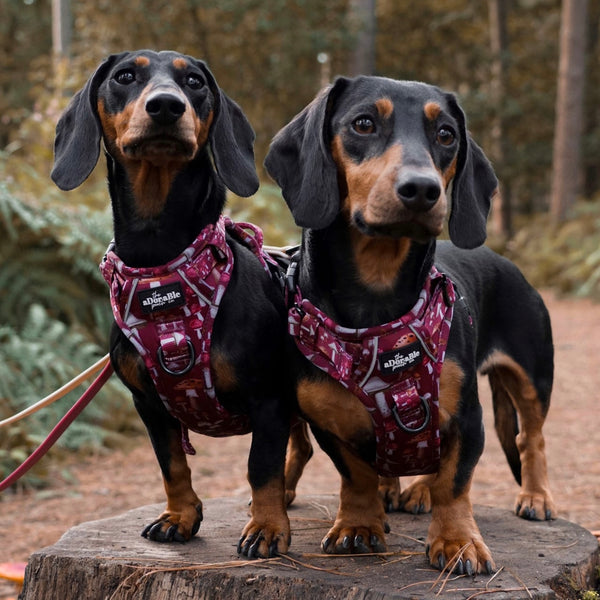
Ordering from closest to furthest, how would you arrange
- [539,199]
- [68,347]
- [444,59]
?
[68,347], [444,59], [539,199]

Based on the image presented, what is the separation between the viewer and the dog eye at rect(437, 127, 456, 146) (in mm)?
2910

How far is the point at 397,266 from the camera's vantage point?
3002 mm

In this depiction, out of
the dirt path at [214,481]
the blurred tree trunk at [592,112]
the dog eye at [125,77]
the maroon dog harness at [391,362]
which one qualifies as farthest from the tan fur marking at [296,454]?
the blurred tree trunk at [592,112]

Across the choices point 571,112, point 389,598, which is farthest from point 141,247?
point 571,112

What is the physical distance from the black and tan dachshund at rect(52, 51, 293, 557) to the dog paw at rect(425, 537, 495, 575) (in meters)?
0.53

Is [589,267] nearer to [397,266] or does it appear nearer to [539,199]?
[397,266]

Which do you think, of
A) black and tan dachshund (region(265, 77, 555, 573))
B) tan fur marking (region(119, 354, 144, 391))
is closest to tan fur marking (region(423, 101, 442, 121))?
black and tan dachshund (region(265, 77, 555, 573))

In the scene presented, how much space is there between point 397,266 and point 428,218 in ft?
1.27

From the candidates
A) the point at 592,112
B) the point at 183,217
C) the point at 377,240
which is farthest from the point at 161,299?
the point at 592,112

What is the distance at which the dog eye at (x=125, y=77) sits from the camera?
325 centimetres

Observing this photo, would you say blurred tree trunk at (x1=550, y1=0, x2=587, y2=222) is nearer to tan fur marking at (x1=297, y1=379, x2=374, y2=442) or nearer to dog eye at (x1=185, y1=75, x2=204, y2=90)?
dog eye at (x1=185, y1=75, x2=204, y2=90)

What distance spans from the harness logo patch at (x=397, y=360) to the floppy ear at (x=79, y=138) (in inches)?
51.3

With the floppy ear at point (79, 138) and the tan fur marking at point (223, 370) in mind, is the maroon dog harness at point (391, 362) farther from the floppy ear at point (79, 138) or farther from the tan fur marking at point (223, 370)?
the floppy ear at point (79, 138)

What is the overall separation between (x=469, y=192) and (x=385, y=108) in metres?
0.44
